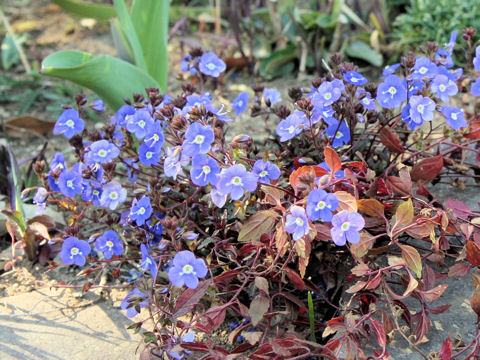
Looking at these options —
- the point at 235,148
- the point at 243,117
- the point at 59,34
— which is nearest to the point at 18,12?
the point at 59,34

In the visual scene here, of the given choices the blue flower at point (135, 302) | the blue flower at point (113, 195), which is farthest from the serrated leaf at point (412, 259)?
the blue flower at point (113, 195)

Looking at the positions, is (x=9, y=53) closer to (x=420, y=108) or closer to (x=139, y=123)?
(x=139, y=123)

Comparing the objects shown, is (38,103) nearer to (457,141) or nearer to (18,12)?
(18,12)

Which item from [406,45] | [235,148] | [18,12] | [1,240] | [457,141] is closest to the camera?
[235,148]

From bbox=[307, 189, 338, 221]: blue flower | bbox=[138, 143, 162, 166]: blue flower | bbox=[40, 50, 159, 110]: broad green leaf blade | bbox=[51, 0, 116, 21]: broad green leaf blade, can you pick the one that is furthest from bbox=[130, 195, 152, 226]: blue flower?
bbox=[51, 0, 116, 21]: broad green leaf blade

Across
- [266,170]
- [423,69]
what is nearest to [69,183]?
[266,170]

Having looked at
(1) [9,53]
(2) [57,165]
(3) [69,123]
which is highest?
(3) [69,123]

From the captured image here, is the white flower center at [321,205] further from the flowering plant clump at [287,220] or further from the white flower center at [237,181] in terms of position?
the white flower center at [237,181]

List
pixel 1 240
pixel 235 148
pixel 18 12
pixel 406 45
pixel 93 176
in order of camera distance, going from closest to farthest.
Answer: pixel 235 148 → pixel 93 176 → pixel 1 240 → pixel 406 45 → pixel 18 12
